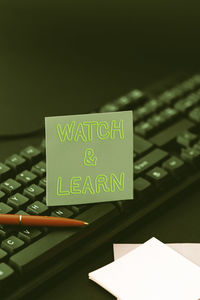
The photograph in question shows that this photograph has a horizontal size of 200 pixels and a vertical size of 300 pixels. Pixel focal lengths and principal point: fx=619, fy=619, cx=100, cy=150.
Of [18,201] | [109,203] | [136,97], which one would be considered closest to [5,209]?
[18,201]

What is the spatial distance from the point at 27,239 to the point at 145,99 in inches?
14.5

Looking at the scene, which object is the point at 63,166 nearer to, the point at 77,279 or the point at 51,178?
the point at 51,178

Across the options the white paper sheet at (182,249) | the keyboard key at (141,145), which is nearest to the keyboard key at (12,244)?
the white paper sheet at (182,249)

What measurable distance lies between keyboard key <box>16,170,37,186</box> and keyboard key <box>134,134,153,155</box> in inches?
5.6

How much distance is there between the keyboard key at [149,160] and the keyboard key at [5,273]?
219 mm

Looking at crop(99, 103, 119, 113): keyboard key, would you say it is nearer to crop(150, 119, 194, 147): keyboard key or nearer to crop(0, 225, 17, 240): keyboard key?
crop(150, 119, 194, 147): keyboard key

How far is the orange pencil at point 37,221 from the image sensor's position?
0.65m

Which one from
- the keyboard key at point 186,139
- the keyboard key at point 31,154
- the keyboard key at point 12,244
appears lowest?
the keyboard key at point 12,244

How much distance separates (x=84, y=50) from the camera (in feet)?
3.47

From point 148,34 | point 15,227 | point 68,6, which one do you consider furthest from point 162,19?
point 15,227

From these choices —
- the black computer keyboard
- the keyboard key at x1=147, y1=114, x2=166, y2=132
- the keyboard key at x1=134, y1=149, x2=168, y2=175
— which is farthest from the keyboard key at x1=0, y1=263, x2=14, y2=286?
the keyboard key at x1=147, y1=114, x2=166, y2=132

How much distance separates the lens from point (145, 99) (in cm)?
94

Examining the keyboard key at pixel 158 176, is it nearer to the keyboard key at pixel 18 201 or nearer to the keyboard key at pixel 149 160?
the keyboard key at pixel 149 160

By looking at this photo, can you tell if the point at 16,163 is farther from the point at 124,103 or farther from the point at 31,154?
the point at 124,103
